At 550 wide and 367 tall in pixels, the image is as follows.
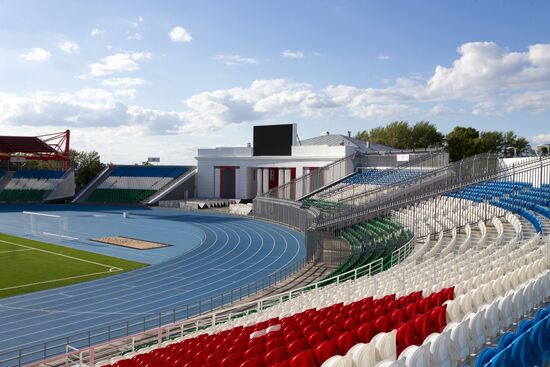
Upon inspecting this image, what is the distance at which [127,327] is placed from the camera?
48.9 ft

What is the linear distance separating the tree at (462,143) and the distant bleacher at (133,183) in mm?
38777

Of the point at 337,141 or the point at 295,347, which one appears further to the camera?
the point at 337,141

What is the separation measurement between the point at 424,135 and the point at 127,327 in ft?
258

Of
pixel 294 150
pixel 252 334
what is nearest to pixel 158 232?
pixel 294 150

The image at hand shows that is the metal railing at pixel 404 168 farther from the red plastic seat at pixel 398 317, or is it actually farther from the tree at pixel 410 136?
the tree at pixel 410 136

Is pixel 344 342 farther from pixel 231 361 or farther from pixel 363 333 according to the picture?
pixel 231 361

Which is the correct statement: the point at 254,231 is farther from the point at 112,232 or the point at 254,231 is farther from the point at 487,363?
the point at 487,363

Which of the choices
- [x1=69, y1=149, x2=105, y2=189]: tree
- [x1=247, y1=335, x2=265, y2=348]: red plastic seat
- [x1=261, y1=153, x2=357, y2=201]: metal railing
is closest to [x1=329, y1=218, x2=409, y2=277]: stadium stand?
[x1=247, y1=335, x2=265, y2=348]: red plastic seat

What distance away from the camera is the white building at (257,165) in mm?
Result: 50562

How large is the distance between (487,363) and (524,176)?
2334 cm

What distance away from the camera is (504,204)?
21.3 m

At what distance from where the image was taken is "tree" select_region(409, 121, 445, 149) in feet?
282

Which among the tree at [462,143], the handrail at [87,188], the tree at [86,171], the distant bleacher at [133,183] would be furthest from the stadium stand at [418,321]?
the tree at [86,171]

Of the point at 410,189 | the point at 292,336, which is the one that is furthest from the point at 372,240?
the point at 292,336
